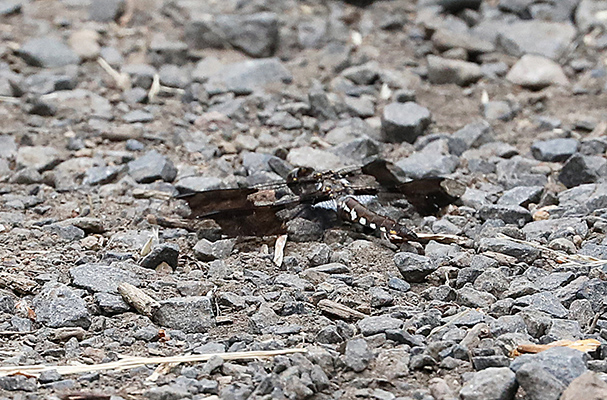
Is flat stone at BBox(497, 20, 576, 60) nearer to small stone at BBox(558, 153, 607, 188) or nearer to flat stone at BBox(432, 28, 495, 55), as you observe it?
flat stone at BBox(432, 28, 495, 55)

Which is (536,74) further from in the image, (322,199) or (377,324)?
(377,324)

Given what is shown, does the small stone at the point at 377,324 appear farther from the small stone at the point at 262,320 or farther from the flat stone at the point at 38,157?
the flat stone at the point at 38,157

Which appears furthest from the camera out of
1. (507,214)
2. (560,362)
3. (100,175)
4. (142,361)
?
(100,175)

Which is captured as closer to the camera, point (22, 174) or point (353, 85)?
point (22, 174)

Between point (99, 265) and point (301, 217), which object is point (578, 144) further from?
point (99, 265)

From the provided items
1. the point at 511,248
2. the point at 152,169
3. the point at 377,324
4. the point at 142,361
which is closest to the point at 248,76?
the point at 152,169

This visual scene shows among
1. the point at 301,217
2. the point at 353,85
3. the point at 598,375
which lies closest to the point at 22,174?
the point at 301,217
